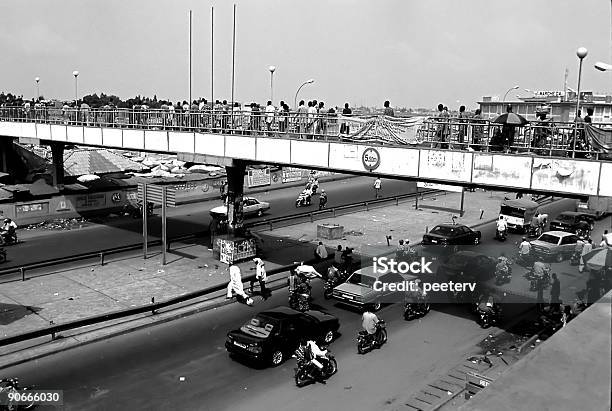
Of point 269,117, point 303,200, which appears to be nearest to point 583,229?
point 303,200

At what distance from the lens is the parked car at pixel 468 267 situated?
2283 centimetres

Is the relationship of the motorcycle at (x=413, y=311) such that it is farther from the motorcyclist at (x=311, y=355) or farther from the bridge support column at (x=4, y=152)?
the bridge support column at (x=4, y=152)

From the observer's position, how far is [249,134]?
79.3 feet

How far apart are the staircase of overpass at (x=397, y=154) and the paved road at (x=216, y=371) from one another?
16.7 feet

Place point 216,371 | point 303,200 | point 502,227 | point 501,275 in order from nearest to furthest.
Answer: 1. point 216,371
2. point 501,275
3. point 502,227
4. point 303,200

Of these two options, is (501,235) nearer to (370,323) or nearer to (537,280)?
(537,280)

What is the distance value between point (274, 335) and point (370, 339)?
117 inches

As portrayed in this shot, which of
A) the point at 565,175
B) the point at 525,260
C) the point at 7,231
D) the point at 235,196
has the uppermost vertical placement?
the point at 565,175

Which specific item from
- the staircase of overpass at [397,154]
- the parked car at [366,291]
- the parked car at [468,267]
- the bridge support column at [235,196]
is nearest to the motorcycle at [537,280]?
the parked car at [468,267]

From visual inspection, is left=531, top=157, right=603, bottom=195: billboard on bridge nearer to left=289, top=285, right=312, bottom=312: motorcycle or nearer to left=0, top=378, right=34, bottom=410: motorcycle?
left=289, top=285, right=312, bottom=312: motorcycle

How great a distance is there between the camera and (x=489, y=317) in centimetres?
1891

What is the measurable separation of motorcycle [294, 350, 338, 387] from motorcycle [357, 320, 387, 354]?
6.41ft

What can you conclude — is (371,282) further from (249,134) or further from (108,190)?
(108,190)

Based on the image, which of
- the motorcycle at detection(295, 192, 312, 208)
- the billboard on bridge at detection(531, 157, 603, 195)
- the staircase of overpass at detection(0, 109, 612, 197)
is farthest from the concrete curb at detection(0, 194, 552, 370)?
the motorcycle at detection(295, 192, 312, 208)
